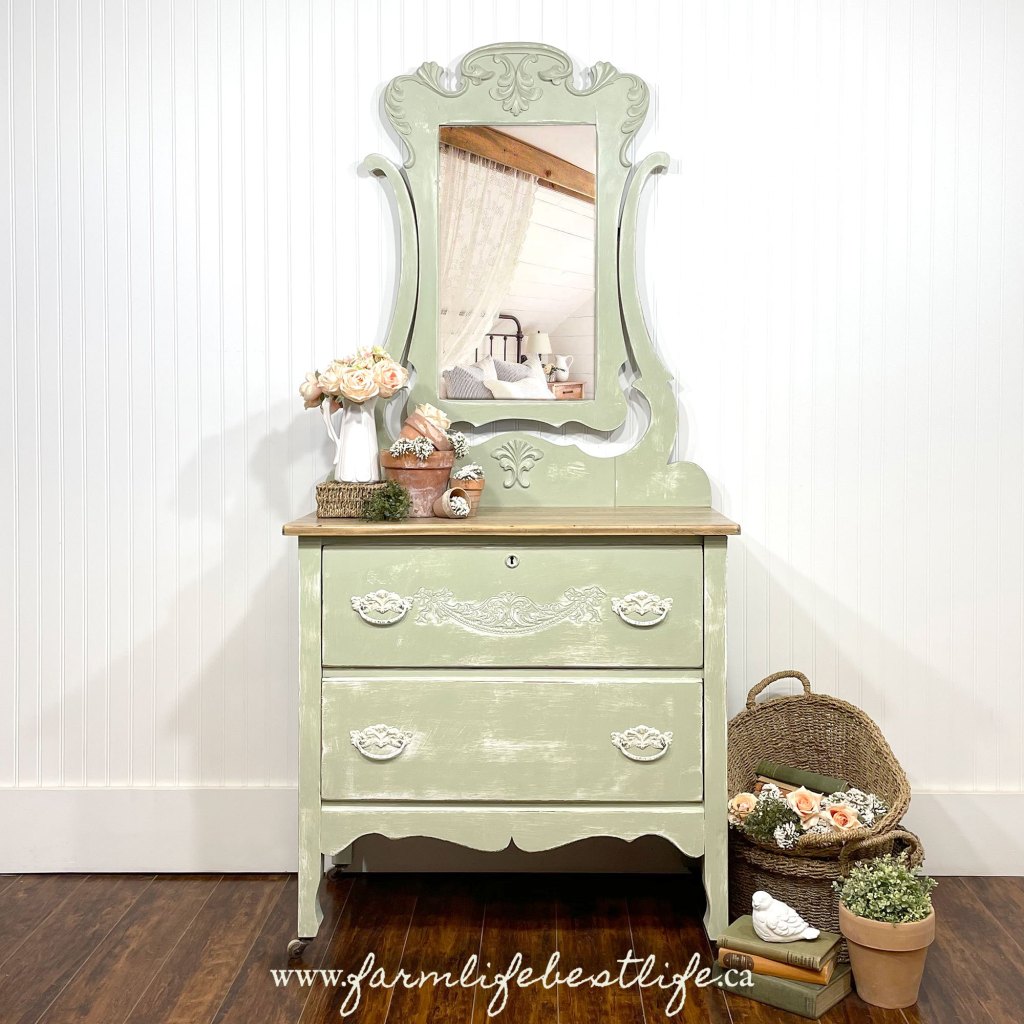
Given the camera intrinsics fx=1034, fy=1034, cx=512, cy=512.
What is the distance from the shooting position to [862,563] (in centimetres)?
271

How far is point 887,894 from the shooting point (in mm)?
2045

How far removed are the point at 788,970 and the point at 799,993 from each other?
0.05 meters

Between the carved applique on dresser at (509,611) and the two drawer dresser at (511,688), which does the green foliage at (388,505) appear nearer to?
the two drawer dresser at (511,688)

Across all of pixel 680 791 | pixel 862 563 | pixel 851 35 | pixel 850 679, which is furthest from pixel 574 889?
pixel 851 35

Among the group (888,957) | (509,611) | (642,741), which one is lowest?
(888,957)

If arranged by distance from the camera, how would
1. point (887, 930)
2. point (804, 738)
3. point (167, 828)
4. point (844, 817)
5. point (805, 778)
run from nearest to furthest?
1. point (887, 930)
2. point (844, 817)
3. point (805, 778)
4. point (804, 738)
5. point (167, 828)

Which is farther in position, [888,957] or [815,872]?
[815,872]

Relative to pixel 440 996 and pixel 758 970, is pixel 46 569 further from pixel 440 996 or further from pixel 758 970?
pixel 758 970

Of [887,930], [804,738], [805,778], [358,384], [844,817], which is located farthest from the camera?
[804,738]

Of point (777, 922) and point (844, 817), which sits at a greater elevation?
point (844, 817)

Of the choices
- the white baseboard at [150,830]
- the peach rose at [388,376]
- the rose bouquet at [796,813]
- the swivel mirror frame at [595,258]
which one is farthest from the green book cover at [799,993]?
the peach rose at [388,376]

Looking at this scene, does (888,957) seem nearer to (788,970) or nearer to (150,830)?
(788,970)

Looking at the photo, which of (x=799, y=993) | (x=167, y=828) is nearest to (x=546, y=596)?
(x=799, y=993)

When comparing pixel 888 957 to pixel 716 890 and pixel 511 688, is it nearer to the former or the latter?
pixel 716 890
